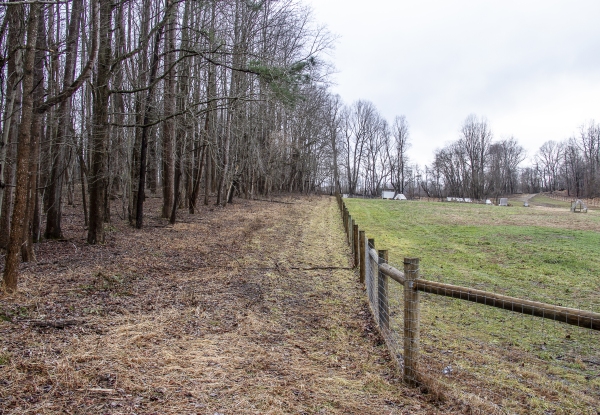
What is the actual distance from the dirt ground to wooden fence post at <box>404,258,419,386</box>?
19cm

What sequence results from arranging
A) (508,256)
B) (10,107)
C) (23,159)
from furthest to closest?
1. (508,256)
2. (10,107)
3. (23,159)

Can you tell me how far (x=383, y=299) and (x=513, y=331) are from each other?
8.82ft

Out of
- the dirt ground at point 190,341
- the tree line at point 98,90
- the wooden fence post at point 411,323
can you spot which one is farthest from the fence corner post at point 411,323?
the tree line at point 98,90

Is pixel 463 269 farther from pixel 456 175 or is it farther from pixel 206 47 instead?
pixel 456 175

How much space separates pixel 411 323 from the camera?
3.90m

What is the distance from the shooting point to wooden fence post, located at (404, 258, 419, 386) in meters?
3.82

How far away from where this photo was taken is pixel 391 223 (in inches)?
845

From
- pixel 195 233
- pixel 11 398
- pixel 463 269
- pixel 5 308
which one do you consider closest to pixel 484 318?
pixel 463 269

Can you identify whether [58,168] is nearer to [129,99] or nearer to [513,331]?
[129,99]

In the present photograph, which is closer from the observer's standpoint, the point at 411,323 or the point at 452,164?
the point at 411,323

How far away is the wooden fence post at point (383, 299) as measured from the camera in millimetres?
4776

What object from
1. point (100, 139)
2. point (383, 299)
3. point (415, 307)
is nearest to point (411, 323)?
point (415, 307)

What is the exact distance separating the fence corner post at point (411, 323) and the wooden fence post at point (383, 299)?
2.59 feet

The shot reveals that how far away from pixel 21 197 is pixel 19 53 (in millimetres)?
4131
